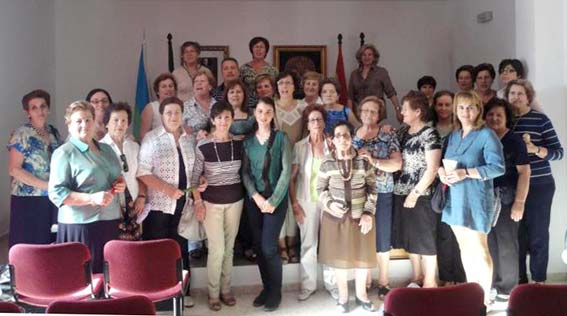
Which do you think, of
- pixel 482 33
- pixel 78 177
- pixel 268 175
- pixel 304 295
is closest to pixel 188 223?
pixel 268 175

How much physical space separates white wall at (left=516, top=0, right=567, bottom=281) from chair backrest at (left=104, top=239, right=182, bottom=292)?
11.5 ft

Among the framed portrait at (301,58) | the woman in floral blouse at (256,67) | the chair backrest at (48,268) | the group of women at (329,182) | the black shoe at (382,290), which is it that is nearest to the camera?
the chair backrest at (48,268)

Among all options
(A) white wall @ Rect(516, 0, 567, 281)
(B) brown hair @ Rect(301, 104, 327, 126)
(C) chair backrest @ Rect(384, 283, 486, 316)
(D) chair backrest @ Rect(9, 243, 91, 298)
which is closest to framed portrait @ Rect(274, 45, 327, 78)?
(A) white wall @ Rect(516, 0, 567, 281)

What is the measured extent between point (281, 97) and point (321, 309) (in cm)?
173

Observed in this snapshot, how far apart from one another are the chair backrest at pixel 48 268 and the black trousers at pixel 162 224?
2.76 ft

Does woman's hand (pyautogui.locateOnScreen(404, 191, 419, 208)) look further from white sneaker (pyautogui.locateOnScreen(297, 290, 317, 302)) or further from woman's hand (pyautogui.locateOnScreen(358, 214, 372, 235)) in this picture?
white sneaker (pyautogui.locateOnScreen(297, 290, 317, 302))

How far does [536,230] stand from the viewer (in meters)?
3.97

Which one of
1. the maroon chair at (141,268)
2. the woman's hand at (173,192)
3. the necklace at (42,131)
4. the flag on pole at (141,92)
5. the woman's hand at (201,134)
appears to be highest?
the flag on pole at (141,92)

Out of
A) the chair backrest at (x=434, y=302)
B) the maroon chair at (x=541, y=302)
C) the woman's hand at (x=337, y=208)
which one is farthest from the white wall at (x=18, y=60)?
the maroon chair at (x=541, y=302)

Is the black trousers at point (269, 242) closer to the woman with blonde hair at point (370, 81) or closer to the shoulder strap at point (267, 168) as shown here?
the shoulder strap at point (267, 168)

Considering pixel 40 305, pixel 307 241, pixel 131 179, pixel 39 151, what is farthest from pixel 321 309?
pixel 39 151

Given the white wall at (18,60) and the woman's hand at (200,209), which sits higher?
the white wall at (18,60)

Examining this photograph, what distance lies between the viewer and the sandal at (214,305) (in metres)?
3.71

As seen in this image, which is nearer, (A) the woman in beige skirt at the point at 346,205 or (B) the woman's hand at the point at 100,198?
(B) the woman's hand at the point at 100,198
